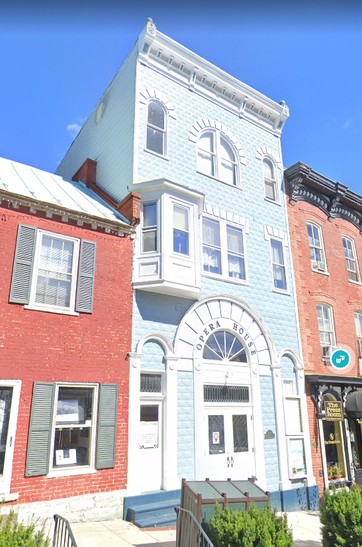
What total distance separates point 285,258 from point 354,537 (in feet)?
34.5

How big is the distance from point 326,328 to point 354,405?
2988mm

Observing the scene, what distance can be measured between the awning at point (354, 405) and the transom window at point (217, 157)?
894 centimetres

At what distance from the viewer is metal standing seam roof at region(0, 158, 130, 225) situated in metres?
10.8

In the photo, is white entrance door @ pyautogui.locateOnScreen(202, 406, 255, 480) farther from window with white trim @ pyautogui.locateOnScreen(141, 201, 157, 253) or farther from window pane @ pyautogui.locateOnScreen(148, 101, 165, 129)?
window pane @ pyautogui.locateOnScreen(148, 101, 165, 129)

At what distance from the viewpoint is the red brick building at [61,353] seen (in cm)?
884

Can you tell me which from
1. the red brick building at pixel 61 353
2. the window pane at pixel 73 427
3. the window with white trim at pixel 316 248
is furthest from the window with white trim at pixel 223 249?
the window pane at pixel 73 427

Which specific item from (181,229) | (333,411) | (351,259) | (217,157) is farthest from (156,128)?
(333,411)

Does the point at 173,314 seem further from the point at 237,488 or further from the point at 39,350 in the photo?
the point at 237,488

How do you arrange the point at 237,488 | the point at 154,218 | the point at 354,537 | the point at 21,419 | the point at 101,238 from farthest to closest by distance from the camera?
the point at 154,218 → the point at 101,238 → the point at 21,419 → the point at 237,488 → the point at 354,537

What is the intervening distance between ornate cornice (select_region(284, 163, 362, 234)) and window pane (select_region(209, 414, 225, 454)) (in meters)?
9.51

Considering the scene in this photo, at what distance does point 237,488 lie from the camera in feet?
23.6

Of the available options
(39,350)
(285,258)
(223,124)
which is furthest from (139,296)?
(223,124)

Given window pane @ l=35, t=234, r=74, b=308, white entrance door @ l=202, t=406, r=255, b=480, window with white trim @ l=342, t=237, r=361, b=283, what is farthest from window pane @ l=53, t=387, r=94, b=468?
window with white trim @ l=342, t=237, r=361, b=283

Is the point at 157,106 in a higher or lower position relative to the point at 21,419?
higher
